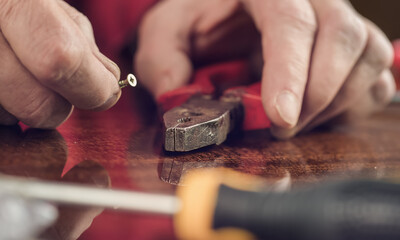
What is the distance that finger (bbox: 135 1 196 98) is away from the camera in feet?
2.54

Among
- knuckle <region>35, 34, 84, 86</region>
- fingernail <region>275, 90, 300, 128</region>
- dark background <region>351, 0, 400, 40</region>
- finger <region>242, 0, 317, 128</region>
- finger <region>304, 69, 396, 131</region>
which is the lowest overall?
dark background <region>351, 0, 400, 40</region>

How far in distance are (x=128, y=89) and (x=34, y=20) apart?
602 mm

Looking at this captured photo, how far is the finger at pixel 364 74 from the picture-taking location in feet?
2.23

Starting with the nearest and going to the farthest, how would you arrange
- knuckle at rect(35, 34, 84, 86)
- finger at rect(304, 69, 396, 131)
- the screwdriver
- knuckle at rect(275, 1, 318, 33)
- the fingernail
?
the screwdriver → knuckle at rect(35, 34, 84, 86) → the fingernail → knuckle at rect(275, 1, 318, 33) → finger at rect(304, 69, 396, 131)

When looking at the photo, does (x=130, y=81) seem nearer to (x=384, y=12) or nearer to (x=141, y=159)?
(x=141, y=159)

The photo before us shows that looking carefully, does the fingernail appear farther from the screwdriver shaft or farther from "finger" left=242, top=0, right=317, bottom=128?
the screwdriver shaft

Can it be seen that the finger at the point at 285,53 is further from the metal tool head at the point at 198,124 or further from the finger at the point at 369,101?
the finger at the point at 369,101

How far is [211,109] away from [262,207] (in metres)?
0.29

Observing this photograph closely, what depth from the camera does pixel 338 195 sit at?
0.21 meters

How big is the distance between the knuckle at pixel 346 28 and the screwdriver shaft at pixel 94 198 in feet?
1.56

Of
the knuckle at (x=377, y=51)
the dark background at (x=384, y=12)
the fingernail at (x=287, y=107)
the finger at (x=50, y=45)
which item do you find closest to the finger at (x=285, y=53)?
the fingernail at (x=287, y=107)

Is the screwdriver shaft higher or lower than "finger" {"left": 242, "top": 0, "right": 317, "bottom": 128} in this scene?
higher

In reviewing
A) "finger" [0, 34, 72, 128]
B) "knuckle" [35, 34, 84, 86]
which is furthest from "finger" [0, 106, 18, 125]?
"knuckle" [35, 34, 84, 86]

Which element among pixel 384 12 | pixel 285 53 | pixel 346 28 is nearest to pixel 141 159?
pixel 285 53
